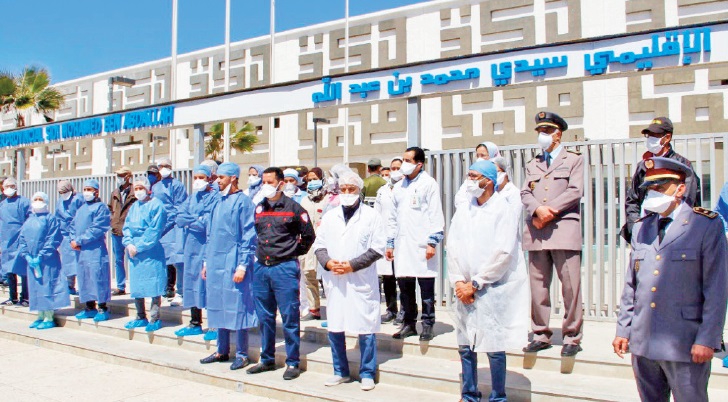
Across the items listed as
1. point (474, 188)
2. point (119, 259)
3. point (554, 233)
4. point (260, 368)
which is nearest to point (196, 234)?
point (260, 368)

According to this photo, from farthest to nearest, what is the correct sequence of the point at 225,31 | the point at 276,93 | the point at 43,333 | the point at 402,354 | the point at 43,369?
the point at 225,31 < the point at 276,93 < the point at 43,333 < the point at 43,369 < the point at 402,354

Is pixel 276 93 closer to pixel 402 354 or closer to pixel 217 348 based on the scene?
pixel 217 348

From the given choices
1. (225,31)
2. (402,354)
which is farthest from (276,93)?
(225,31)

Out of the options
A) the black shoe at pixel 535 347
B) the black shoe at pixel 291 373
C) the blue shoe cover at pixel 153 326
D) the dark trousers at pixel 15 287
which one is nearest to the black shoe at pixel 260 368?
the black shoe at pixel 291 373

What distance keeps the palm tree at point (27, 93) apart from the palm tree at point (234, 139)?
23.3ft

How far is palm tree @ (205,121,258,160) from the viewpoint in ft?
94.3

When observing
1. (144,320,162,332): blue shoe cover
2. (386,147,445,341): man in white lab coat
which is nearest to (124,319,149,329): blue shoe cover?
(144,320,162,332): blue shoe cover

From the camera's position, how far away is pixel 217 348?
6.59m

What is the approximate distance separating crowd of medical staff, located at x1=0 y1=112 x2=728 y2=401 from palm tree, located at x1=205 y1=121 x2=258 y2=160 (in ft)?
66.7

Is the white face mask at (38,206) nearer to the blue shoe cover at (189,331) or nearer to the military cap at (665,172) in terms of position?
the blue shoe cover at (189,331)

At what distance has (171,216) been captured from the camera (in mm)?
8555

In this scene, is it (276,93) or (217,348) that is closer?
(217,348)

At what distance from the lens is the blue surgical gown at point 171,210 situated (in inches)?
332

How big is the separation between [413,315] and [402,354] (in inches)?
16.3
